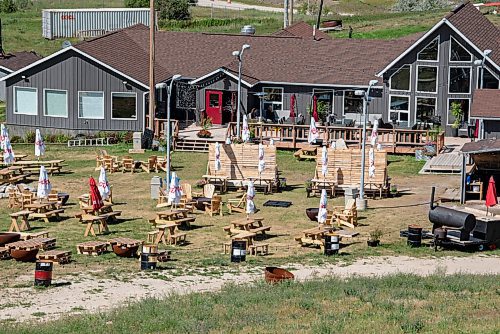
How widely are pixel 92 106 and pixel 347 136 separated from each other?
1352 centimetres

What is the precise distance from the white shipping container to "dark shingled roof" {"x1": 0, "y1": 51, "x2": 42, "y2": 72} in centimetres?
2141

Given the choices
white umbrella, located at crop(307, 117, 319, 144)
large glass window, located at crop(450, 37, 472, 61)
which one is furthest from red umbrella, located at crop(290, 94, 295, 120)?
large glass window, located at crop(450, 37, 472, 61)

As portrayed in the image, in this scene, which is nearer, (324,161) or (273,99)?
(324,161)

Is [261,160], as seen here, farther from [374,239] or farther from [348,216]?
[374,239]

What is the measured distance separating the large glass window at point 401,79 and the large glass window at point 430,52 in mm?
837

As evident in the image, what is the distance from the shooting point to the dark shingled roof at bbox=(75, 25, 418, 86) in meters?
58.5

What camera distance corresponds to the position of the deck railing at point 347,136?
51.2 metres

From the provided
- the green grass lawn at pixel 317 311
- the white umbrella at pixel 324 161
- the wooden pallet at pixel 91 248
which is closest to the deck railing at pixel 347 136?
the white umbrella at pixel 324 161

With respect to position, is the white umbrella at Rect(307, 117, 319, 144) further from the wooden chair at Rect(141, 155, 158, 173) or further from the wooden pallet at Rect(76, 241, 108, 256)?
the wooden pallet at Rect(76, 241, 108, 256)

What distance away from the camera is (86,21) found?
304ft

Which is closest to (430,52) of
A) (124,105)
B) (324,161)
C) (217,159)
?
(124,105)

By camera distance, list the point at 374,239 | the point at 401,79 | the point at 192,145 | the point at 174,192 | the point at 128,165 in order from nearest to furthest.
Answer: the point at 374,239 < the point at 174,192 < the point at 128,165 < the point at 192,145 < the point at 401,79

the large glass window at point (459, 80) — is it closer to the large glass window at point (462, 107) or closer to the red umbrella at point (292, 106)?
the large glass window at point (462, 107)

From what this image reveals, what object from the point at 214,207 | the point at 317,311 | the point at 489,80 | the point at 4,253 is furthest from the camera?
the point at 489,80
